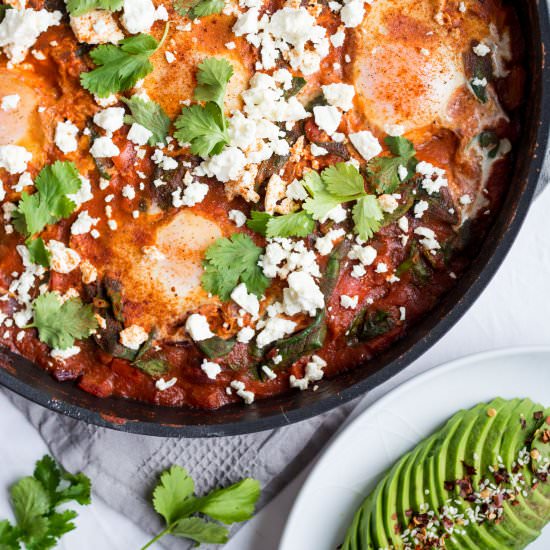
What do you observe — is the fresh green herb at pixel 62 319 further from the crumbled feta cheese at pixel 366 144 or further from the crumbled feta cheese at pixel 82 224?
the crumbled feta cheese at pixel 366 144

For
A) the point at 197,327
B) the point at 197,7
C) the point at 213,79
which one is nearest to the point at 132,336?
the point at 197,327

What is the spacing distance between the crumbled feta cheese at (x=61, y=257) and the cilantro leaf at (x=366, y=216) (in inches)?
41.9

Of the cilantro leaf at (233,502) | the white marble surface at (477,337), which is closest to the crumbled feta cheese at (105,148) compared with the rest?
the white marble surface at (477,337)

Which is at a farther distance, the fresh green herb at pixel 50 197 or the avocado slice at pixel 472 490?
the avocado slice at pixel 472 490

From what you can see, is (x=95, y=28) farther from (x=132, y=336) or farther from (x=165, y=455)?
(x=165, y=455)

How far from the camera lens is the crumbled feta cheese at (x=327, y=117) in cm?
271

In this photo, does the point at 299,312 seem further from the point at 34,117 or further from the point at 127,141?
the point at 34,117

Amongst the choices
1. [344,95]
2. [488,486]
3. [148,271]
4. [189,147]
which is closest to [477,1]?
[344,95]

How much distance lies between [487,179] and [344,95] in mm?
660

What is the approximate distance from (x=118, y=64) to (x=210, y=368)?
1183 mm

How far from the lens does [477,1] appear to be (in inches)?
113

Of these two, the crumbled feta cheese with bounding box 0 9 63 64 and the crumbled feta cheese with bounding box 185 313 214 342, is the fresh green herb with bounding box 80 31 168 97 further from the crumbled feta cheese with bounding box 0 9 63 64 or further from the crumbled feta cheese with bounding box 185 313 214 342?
the crumbled feta cheese with bounding box 185 313 214 342

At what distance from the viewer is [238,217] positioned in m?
2.76

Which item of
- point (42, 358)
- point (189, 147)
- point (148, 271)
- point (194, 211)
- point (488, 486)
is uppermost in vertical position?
→ point (189, 147)
